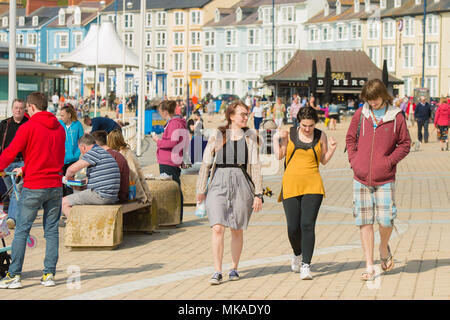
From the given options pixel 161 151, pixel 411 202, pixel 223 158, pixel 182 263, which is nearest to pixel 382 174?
pixel 223 158

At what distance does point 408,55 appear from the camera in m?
86.1

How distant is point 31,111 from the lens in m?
8.20

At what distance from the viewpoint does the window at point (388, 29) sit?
8775 centimetres

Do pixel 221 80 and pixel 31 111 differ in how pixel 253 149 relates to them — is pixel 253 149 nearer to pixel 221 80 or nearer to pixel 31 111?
pixel 31 111

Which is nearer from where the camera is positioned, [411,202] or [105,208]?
[105,208]

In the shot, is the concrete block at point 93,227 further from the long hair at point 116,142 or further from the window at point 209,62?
the window at point 209,62

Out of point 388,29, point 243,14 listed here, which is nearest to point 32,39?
point 243,14

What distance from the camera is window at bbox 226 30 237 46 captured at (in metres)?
107

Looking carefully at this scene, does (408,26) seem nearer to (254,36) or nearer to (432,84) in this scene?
(432,84)

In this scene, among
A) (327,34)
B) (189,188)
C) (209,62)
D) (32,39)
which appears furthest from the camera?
(32,39)

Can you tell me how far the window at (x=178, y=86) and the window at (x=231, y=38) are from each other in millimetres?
8030

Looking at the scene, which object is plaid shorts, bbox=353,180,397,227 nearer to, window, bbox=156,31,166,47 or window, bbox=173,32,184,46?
window, bbox=173,32,184,46

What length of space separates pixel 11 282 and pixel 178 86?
105 metres

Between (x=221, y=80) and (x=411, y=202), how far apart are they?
92.8 metres
